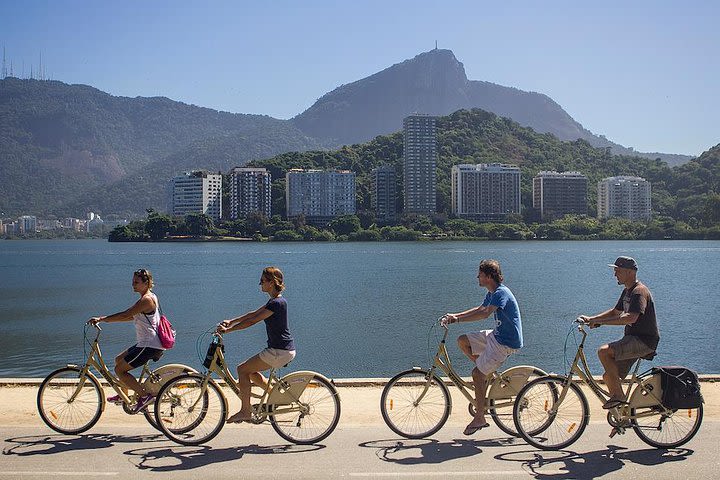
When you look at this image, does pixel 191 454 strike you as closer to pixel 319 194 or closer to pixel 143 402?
pixel 143 402

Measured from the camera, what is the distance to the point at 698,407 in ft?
23.9

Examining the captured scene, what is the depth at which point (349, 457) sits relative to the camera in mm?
7133

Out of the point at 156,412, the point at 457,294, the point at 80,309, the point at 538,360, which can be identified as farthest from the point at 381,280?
the point at 156,412

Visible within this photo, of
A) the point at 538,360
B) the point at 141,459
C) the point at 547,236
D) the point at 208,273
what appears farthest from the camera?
the point at 547,236

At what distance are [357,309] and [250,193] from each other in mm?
156471

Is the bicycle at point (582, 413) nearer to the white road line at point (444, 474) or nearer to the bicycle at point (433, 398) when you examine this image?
the bicycle at point (433, 398)

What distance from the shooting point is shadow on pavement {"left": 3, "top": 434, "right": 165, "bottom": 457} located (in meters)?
7.37

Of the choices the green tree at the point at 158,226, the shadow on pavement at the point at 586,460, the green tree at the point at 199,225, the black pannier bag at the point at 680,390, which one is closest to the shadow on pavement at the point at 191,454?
the shadow on pavement at the point at 586,460

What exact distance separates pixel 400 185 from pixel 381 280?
450ft

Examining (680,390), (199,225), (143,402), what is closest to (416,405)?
(680,390)

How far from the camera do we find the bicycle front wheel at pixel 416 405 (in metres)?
7.81

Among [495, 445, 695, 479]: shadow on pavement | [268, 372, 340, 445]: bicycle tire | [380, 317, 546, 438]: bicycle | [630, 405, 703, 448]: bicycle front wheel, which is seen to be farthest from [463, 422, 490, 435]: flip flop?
[630, 405, 703, 448]: bicycle front wheel

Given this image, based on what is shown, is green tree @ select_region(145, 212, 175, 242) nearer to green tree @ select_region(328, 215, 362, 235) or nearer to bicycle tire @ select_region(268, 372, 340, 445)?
green tree @ select_region(328, 215, 362, 235)

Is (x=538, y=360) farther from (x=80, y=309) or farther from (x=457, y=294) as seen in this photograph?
(x=80, y=309)
